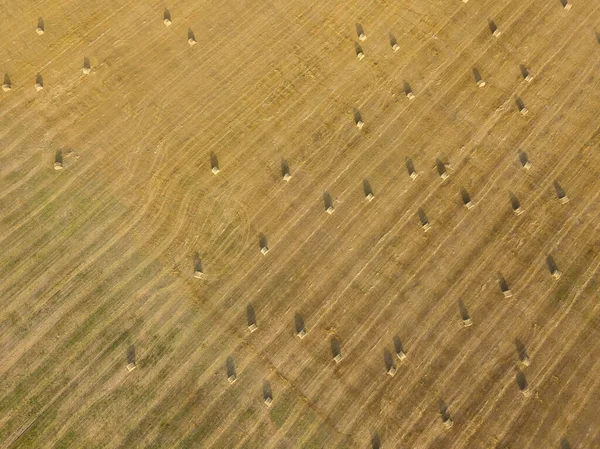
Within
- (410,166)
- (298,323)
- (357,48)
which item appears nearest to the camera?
Answer: (298,323)

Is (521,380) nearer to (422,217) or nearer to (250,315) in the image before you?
(422,217)

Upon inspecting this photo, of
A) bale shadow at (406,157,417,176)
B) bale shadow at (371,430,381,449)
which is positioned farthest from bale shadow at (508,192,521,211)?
bale shadow at (371,430,381,449)

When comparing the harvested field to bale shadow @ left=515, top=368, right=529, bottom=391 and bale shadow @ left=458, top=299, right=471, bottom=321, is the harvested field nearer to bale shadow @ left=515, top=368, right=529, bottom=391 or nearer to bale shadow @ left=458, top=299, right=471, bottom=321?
bale shadow @ left=458, top=299, right=471, bottom=321

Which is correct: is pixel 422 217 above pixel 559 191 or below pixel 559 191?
above

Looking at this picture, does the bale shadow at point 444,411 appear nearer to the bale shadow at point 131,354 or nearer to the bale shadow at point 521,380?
the bale shadow at point 521,380

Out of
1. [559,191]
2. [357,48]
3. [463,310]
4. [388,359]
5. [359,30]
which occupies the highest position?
[359,30]

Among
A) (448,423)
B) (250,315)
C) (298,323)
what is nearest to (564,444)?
(448,423)

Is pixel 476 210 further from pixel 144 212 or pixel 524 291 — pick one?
pixel 144 212
